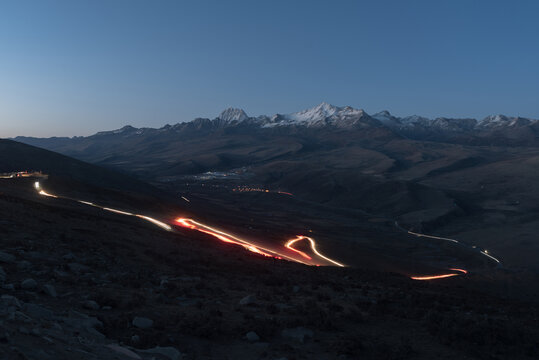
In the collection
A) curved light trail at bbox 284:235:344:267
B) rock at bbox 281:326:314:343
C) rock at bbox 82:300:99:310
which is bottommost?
curved light trail at bbox 284:235:344:267

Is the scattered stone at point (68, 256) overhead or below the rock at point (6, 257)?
below

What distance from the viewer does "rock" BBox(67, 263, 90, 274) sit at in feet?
52.2

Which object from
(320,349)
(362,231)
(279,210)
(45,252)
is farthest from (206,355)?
(279,210)

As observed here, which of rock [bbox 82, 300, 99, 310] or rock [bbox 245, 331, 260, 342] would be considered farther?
rock [bbox 82, 300, 99, 310]

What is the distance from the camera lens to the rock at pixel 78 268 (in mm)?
15922

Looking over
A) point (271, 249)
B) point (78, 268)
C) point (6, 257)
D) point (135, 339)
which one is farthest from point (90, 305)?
point (271, 249)

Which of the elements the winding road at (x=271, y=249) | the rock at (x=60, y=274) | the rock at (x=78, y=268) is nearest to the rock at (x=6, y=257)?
the rock at (x=60, y=274)

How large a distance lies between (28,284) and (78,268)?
149 inches

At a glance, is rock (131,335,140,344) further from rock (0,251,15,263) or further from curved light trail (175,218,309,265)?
curved light trail (175,218,309,265)

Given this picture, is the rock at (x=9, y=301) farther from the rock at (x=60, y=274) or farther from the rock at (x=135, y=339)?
the rock at (x=60, y=274)

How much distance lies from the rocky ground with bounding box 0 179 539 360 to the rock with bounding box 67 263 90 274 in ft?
0.18

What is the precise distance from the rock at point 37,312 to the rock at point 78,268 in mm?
5486

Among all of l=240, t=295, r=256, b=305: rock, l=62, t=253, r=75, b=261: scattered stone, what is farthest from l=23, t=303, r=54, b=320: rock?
l=62, t=253, r=75, b=261: scattered stone

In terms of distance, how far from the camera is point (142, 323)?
11.5 m
